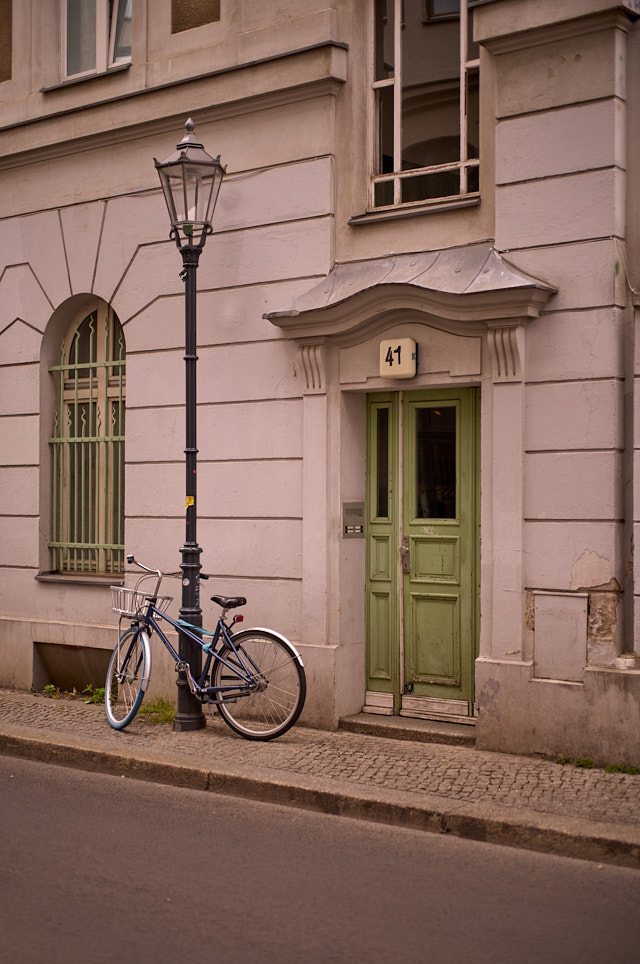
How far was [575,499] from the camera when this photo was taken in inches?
288

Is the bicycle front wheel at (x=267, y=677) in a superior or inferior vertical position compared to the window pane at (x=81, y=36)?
inferior

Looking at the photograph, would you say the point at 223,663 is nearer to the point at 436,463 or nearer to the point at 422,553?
the point at 422,553

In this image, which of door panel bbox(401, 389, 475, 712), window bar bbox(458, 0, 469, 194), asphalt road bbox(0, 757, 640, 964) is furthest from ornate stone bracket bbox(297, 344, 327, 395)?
asphalt road bbox(0, 757, 640, 964)

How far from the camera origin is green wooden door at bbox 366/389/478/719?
26.8 ft

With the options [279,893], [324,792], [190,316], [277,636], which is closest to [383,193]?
[190,316]

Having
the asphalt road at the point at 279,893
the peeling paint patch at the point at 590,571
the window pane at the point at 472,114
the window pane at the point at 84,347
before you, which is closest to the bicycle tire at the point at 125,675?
the asphalt road at the point at 279,893

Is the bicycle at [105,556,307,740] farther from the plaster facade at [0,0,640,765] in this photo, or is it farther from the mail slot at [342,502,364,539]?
the mail slot at [342,502,364,539]

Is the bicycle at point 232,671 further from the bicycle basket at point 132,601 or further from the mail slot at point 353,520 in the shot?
the mail slot at point 353,520

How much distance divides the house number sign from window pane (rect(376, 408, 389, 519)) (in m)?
0.51

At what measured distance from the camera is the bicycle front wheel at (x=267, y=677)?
7816mm

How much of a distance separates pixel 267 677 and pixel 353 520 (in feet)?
4.46

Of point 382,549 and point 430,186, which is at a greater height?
point 430,186

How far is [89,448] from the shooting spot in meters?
10.2

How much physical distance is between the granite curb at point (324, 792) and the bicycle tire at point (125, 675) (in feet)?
0.70
